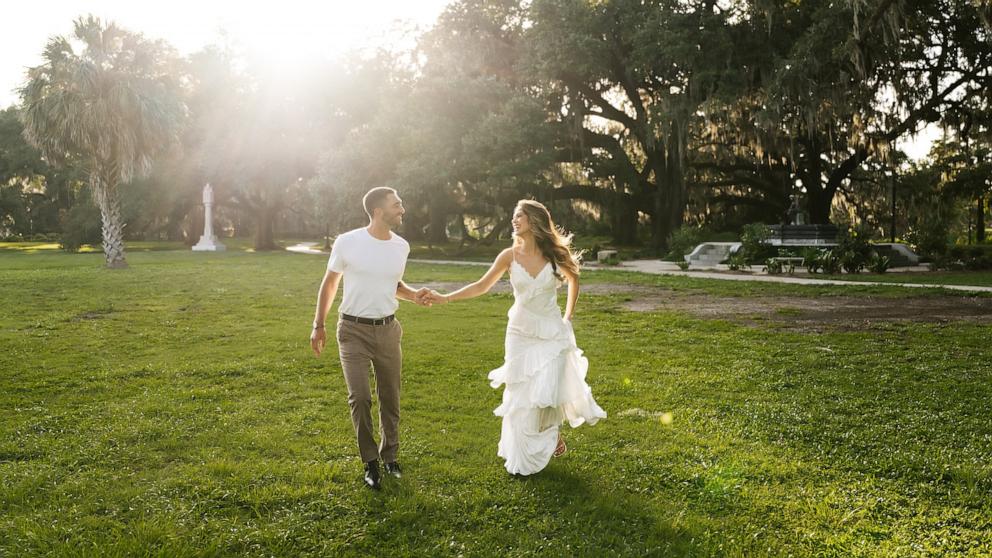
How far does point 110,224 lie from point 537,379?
2630cm

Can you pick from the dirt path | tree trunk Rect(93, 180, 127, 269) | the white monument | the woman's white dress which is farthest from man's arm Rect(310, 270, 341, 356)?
the white monument

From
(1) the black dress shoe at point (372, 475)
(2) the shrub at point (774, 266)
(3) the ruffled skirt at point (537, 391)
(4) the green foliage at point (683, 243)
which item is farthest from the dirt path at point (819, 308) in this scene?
(4) the green foliage at point (683, 243)

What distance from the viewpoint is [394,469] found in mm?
4996

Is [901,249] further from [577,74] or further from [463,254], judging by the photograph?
[463,254]

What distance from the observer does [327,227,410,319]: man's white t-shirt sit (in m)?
4.76

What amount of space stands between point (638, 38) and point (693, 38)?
2.06 meters

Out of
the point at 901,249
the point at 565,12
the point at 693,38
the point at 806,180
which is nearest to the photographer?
the point at 901,249

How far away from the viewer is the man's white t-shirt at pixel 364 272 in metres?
4.76

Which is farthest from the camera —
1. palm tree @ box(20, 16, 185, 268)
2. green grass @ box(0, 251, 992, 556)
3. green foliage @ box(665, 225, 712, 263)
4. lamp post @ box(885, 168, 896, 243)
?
lamp post @ box(885, 168, 896, 243)

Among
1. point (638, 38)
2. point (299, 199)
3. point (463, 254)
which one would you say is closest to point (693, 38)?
point (638, 38)

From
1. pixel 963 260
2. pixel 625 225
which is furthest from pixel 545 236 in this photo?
pixel 625 225

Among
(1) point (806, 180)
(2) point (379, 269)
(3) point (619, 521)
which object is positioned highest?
(1) point (806, 180)

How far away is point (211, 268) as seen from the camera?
85.8ft

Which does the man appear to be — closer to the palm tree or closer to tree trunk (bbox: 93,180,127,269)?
the palm tree
